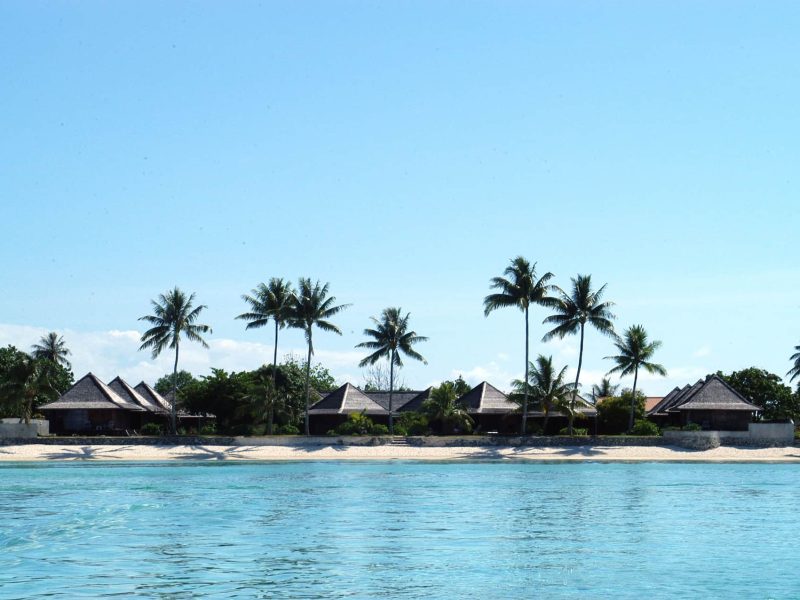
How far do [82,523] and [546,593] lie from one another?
48.5 feet

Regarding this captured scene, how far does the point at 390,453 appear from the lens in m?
56.1

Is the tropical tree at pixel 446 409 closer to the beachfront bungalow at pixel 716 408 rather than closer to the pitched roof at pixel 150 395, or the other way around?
the beachfront bungalow at pixel 716 408

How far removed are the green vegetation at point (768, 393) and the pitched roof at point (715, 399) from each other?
29.6 ft

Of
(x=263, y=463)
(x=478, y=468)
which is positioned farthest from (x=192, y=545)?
(x=263, y=463)

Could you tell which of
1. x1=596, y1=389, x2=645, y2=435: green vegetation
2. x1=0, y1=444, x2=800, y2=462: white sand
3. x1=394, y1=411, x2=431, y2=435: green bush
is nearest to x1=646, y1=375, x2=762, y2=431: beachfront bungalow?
x1=596, y1=389, x2=645, y2=435: green vegetation

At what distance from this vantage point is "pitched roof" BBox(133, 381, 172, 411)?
71.8m

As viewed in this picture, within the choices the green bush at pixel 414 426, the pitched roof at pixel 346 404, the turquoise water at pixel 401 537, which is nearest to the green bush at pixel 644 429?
the green bush at pixel 414 426

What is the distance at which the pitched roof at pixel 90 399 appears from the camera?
63656 mm

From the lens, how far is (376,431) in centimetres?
6116

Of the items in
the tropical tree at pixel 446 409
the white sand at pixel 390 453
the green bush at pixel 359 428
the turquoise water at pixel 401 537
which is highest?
the tropical tree at pixel 446 409

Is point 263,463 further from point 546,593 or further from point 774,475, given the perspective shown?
point 546,593

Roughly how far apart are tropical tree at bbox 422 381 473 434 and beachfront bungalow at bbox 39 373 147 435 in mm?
19977

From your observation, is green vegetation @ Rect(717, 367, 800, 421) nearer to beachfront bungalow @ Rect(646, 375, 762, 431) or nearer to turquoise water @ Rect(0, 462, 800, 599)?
beachfront bungalow @ Rect(646, 375, 762, 431)

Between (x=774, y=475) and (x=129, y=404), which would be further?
(x=129, y=404)
